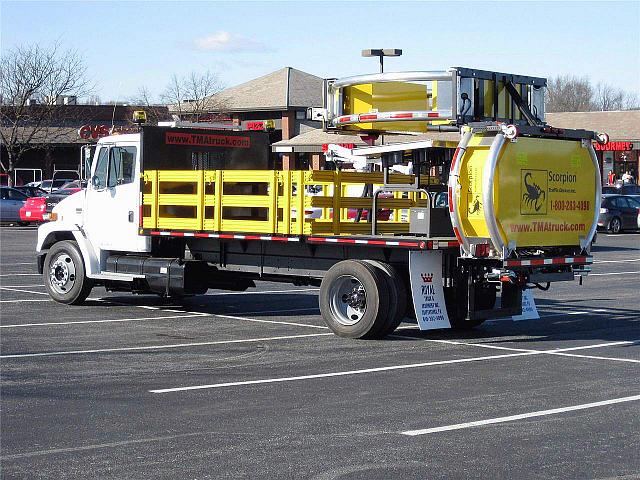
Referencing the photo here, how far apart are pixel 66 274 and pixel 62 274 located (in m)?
0.10

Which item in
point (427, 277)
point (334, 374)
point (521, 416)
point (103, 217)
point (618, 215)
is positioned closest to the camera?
point (521, 416)

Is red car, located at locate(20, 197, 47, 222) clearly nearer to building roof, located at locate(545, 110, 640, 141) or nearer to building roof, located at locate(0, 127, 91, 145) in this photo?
building roof, located at locate(0, 127, 91, 145)

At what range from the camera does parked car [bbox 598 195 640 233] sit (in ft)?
141

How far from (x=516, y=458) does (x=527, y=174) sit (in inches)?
254

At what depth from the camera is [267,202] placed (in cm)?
1480

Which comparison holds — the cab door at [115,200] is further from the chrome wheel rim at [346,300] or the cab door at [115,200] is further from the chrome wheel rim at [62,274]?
the chrome wheel rim at [346,300]

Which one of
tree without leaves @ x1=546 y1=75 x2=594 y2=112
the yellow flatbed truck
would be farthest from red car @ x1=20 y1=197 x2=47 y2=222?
tree without leaves @ x1=546 y1=75 x2=594 y2=112

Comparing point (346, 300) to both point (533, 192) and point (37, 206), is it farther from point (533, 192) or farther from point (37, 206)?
point (37, 206)

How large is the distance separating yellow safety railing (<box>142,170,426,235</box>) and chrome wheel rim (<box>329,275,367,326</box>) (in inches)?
27.8

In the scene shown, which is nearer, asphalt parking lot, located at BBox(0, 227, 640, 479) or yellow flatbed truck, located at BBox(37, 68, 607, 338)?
asphalt parking lot, located at BBox(0, 227, 640, 479)

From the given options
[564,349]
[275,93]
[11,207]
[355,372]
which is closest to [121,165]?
[355,372]

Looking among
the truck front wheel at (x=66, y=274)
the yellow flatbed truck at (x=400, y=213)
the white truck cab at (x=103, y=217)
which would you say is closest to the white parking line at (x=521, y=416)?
the yellow flatbed truck at (x=400, y=213)

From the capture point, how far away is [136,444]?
8.02 meters

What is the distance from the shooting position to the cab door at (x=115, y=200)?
1702 cm
